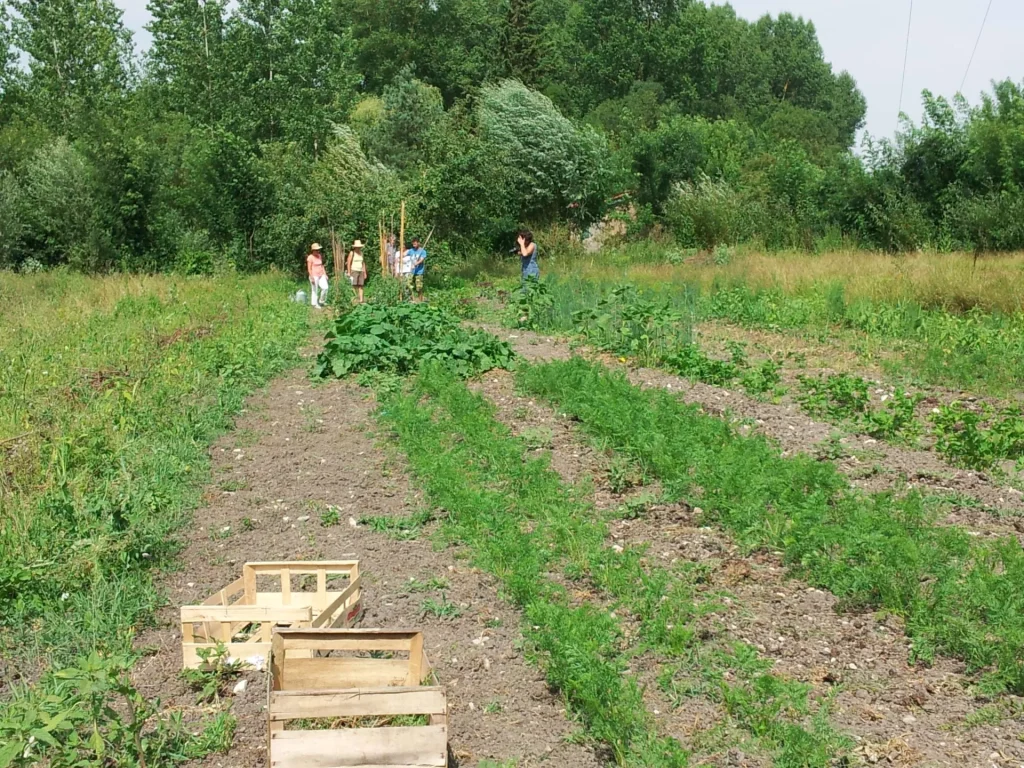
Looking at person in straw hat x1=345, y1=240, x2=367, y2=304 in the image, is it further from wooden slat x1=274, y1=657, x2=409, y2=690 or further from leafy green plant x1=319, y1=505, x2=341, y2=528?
wooden slat x1=274, y1=657, x2=409, y2=690

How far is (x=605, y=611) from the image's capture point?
5078mm

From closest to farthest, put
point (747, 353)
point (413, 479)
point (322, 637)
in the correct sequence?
point (322, 637) → point (413, 479) → point (747, 353)

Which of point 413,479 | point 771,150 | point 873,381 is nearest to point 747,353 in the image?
point 873,381

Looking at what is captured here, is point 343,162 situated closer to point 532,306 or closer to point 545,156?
point 545,156

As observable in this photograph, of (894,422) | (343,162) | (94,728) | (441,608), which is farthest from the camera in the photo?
(343,162)

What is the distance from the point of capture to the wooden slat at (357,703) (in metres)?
3.74

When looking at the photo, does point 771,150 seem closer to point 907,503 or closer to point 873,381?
point 873,381

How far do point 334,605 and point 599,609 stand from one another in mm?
1320

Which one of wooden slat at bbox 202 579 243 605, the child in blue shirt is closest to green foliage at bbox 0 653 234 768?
wooden slat at bbox 202 579 243 605

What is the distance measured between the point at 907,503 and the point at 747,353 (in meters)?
5.96

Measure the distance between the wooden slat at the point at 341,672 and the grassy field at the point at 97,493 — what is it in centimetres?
33

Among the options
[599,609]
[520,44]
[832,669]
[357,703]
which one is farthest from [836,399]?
[520,44]

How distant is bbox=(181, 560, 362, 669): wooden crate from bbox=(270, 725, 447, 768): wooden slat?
104 cm

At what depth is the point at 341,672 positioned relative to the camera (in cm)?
432
